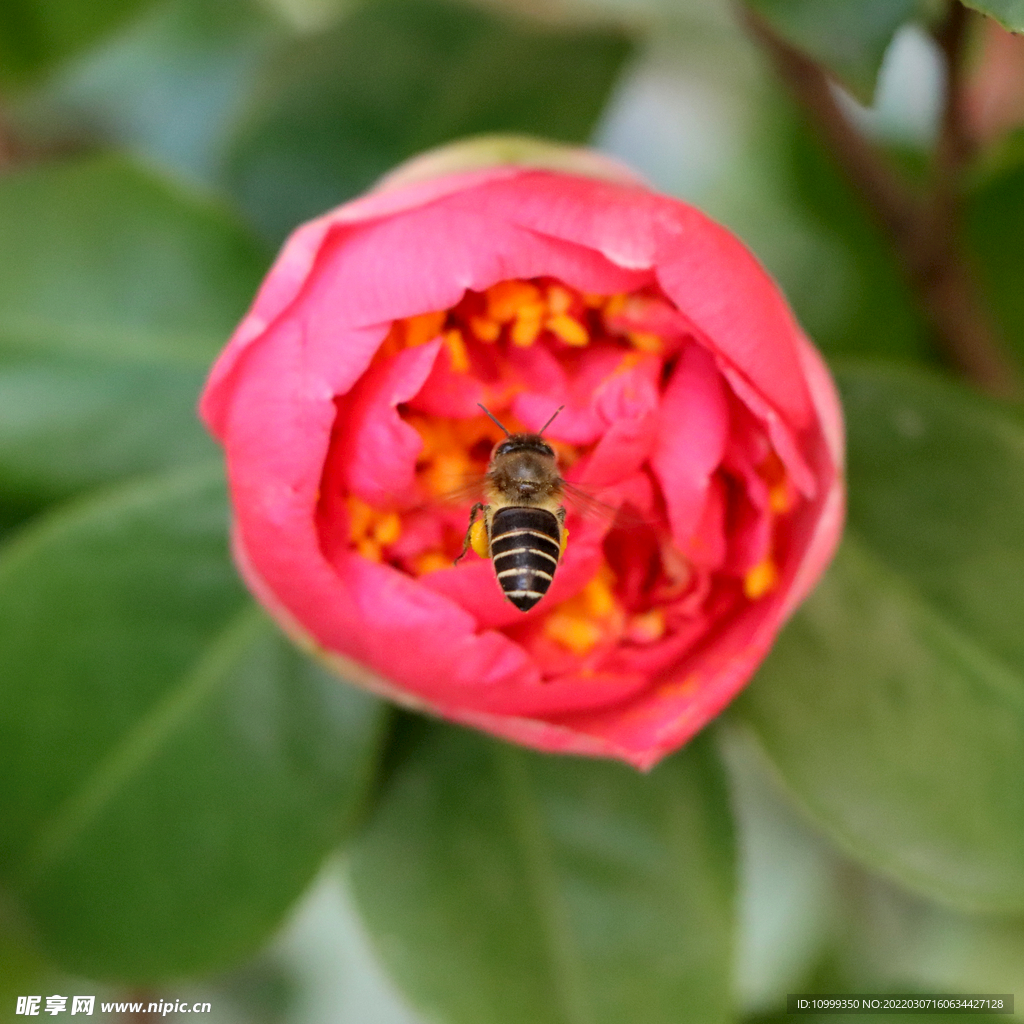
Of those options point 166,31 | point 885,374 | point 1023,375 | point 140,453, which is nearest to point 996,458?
point 885,374

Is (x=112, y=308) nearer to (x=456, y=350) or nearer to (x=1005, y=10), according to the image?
(x=456, y=350)

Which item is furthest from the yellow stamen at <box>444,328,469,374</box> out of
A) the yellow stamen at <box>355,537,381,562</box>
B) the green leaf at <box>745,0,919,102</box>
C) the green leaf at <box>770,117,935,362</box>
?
the green leaf at <box>770,117,935,362</box>

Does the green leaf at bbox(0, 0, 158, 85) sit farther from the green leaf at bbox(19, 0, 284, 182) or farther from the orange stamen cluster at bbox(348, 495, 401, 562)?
the orange stamen cluster at bbox(348, 495, 401, 562)

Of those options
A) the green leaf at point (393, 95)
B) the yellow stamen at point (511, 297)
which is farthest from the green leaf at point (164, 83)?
the yellow stamen at point (511, 297)

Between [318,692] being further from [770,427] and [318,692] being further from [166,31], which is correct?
[166,31]

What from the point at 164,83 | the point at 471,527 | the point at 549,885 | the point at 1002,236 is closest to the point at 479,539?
the point at 471,527

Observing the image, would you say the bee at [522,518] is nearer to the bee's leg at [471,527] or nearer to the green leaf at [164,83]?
the bee's leg at [471,527]
